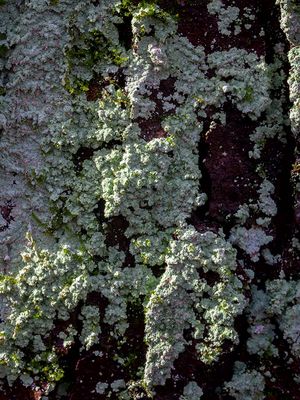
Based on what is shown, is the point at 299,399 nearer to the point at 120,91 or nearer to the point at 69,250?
the point at 69,250

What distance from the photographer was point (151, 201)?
5.38ft

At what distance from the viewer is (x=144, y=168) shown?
164 cm

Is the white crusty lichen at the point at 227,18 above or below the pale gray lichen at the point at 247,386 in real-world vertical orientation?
above

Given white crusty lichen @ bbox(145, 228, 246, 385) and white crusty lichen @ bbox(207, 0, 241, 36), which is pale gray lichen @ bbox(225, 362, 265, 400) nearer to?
white crusty lichen @ bbox(145, 228, 246, 385)

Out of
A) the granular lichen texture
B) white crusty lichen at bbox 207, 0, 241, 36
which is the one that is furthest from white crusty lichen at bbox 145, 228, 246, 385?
white crusty lichen at bbox 207, 0, 241, 36

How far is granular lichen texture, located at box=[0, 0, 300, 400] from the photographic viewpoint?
1.61m

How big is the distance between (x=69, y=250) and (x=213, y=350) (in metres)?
0.47

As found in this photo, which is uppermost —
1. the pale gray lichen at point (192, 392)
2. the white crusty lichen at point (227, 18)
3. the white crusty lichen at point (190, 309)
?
the white crusty lichen at point (227, 18)

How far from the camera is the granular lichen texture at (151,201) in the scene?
1610 mm

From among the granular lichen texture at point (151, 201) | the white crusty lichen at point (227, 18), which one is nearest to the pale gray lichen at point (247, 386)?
the granular lichen texture at point (151, 201)

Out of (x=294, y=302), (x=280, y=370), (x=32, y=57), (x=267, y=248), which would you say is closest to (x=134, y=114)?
(x=32, y=57)

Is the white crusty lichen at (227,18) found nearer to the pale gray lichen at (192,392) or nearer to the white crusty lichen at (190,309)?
the white crusty lichen at (190,309)

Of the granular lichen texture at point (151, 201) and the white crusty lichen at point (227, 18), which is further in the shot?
the white crusty lichen at point (227, 18)

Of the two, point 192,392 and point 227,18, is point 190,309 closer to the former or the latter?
point 192,392
